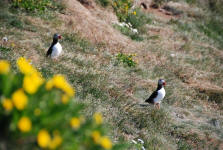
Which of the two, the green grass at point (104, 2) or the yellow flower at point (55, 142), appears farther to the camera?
the green grass at point (104, 2)

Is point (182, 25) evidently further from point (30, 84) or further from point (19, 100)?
point (19, 100)

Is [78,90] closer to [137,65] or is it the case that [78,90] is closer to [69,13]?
[137,65]

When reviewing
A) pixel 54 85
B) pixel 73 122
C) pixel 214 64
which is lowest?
pixel 214 64

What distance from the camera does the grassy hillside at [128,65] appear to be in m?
6.42

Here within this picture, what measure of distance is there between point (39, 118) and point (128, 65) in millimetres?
8427

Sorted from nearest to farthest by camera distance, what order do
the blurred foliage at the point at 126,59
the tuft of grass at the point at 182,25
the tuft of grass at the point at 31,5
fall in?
the blurred foliage at the point at 126,59 → the tuft of grass at the point at 31,5 → the tuft of grass at the point at 182,25

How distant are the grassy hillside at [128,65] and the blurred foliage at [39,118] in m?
3.14

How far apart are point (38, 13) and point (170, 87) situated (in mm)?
5128

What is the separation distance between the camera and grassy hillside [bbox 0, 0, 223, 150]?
21.1 ft

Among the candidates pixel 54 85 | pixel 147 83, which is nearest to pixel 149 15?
pixel 147 83

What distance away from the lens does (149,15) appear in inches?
695

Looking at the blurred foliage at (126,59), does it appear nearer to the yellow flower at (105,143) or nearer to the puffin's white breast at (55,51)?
the puffin's white breast at (55,51)

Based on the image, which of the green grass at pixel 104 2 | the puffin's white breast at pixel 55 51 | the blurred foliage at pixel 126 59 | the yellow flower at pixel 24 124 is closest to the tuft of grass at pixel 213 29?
the green grass at pixel 104 2

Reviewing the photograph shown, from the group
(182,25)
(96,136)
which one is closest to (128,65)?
(96,136)
